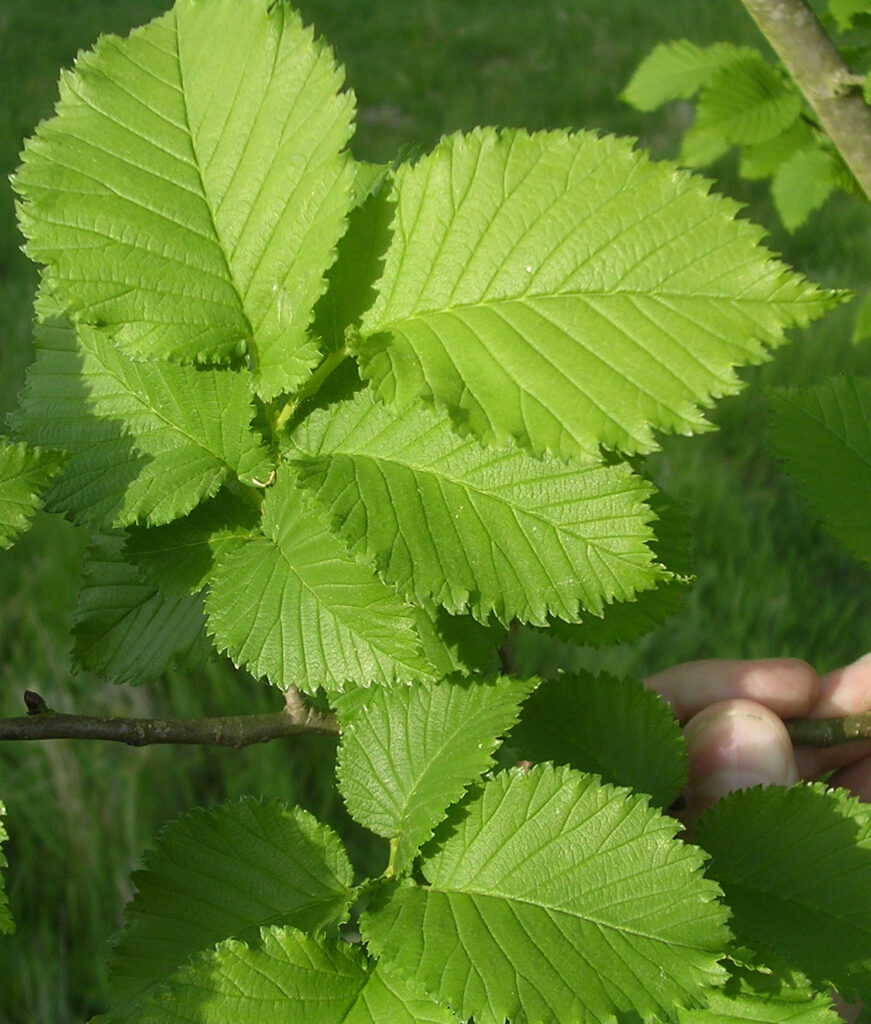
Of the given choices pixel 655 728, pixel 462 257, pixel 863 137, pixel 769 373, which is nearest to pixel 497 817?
pixel 655 728

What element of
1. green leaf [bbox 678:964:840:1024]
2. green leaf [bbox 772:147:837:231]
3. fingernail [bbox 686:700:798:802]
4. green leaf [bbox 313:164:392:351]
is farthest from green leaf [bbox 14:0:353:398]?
green leaf [bbox 772:147:837:231]

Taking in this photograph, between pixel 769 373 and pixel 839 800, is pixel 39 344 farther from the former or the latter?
pixel 769 373

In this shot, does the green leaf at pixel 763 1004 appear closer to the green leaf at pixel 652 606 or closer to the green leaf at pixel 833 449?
the green leaf at pixel 652 606

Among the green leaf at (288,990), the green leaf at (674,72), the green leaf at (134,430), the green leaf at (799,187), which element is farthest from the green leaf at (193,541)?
the green leaf at (674,72)

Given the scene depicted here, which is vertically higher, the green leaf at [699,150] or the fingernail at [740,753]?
the green leaf at [699,150]

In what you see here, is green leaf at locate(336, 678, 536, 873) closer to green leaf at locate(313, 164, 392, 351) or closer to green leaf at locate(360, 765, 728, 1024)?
green leaf at locate(360, 765, 728, 1024)
